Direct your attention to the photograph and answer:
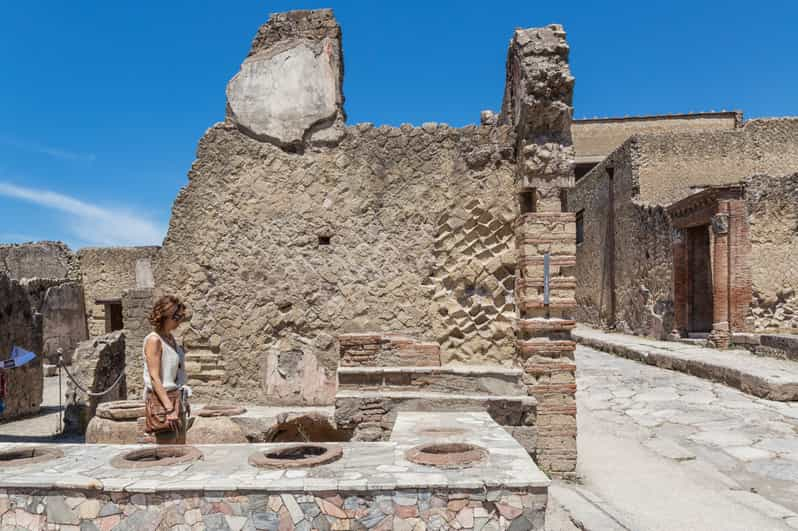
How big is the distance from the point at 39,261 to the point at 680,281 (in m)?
16.9

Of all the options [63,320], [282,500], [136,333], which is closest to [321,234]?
[136,333]

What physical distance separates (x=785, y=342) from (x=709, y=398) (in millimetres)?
2902

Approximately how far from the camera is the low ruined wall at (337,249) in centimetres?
548

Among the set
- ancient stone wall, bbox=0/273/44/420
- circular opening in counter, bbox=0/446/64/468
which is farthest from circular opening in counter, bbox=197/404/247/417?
ancient stone wall, bbox=0/273/44/420

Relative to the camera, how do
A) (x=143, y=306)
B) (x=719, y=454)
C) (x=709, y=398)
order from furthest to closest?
1. (x=709, y=398)
2. (x=143, y=306)
3. (x=719, y=454)

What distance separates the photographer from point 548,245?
16.1 ft

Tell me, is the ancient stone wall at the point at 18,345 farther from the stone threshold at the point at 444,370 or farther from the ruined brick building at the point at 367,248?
the stone threshold at the point at 444,370

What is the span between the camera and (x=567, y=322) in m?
4.82

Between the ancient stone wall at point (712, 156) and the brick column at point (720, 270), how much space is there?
398 centimetres

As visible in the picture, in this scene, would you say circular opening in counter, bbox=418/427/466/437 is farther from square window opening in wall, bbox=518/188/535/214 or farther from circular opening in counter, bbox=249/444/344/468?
square window opening in wall, bbox=518/188/535/214

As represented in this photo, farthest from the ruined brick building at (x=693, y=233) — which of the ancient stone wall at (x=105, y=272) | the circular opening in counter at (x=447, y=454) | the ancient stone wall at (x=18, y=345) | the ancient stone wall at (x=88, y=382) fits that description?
the ancient stone wall at (x=105, y=272)

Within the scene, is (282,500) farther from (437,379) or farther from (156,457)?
(437,379)

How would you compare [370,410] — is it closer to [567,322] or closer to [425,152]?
[567,322]

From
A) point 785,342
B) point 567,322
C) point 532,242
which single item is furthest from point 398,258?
point 785,342
